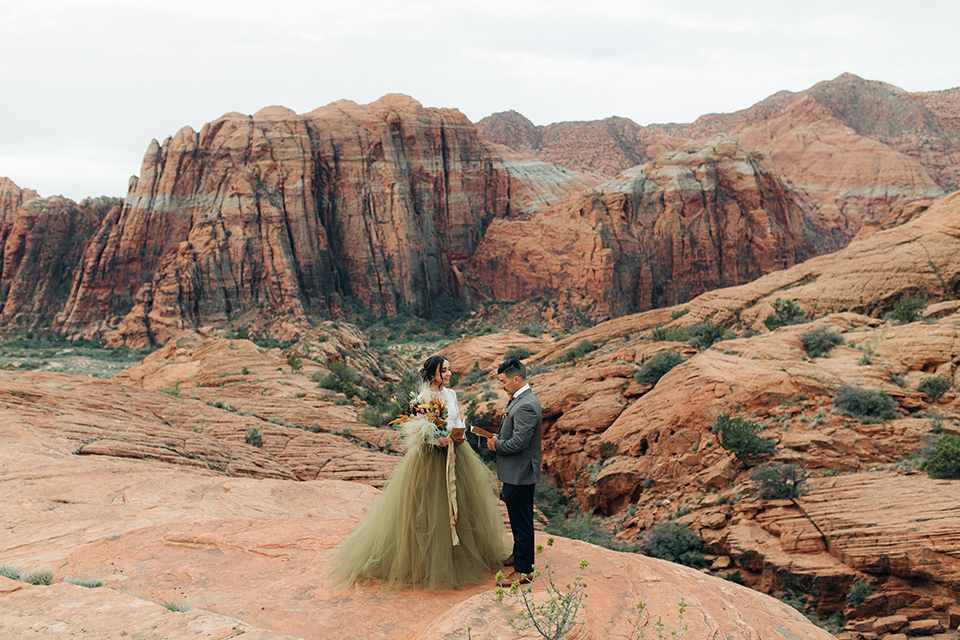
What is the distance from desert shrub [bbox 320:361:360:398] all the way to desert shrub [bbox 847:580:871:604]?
51.6 ft

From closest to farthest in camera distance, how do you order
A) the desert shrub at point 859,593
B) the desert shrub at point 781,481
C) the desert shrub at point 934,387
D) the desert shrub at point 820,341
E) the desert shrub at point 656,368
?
the desert shrub at point 859,593
the desert shrub at point 781,481
the desert shrub at point 934,387
the desert shrub at point 820,341
the desert shrub at point 656,368

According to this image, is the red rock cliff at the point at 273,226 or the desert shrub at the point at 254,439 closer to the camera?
the desert shrub at the point at 254,439

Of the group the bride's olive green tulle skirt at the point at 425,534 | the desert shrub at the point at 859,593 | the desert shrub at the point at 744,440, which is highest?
the bride's olive green tulle skirt at the point at 425,534

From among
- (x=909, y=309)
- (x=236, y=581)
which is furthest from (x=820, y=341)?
(x=236, y=581)

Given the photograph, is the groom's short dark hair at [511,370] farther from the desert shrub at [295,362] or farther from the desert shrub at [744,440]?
the desert shrub at [295,362]

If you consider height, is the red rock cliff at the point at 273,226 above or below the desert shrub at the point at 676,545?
above

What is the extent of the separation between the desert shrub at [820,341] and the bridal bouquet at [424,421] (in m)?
14.1

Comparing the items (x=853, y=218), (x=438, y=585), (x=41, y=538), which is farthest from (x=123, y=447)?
(x=853, y=218)

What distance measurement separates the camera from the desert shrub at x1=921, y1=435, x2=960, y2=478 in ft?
33.4

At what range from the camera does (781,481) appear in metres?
11.3

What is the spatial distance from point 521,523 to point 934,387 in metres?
12.5

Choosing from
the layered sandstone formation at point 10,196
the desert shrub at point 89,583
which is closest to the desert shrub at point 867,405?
the desert shrub at point 89,583

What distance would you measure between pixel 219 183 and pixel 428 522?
5328 cm

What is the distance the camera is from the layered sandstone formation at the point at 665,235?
5412 cm
